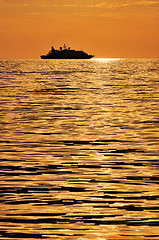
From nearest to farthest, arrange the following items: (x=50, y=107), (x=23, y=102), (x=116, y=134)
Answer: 1. (x=116, y=134)
2. (x=50, y=107)
3. (x=23, y=102)

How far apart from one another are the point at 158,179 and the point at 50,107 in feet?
93.0

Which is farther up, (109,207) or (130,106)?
(109,207)

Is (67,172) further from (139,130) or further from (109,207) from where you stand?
(139,130)

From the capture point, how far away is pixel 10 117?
125ft

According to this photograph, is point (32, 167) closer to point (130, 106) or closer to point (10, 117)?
point (10, 117)

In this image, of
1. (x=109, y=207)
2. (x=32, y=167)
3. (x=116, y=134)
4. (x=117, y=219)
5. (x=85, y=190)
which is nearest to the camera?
(x=117, y=219)

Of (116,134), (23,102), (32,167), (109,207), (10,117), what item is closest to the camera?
(109,207)

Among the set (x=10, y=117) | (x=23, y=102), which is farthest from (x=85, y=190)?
(x=23, y=102)

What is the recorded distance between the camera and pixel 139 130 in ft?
102

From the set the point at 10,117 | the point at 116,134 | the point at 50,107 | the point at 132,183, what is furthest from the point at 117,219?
the point at 50,107

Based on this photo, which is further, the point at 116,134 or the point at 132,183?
the point at 116,134

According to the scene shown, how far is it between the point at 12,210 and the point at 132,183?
14.2 ft

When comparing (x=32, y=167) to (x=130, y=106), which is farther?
(x=130, y=106)

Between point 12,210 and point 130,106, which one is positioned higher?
point 12,210
